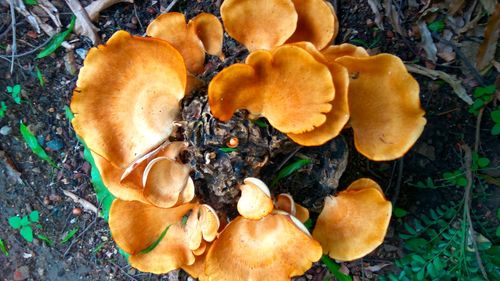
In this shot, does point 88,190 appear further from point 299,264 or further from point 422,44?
point 422,44

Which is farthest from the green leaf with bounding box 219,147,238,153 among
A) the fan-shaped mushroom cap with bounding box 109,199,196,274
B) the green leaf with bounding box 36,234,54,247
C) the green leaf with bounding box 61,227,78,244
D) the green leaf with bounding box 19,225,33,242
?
the green leaf with bounding box 19,225,33,242

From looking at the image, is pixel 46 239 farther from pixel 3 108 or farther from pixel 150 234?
pixel 150 234

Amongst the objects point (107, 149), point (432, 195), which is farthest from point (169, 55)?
point (432, 195)

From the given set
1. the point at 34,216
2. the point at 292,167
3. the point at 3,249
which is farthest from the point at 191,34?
the point at 3,249

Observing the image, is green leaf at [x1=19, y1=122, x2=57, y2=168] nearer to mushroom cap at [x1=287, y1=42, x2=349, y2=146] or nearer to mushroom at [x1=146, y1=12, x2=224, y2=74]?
mushroom at [x1=146, y1=12, x2=224, y2=74]

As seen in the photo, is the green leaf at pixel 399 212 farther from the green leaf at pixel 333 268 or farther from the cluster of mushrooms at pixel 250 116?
the cluster of mushrooms at pixel 250 116

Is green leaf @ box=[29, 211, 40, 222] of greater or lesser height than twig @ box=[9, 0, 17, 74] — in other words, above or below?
below

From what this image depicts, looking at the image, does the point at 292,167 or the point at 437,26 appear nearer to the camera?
the point at 292,167
